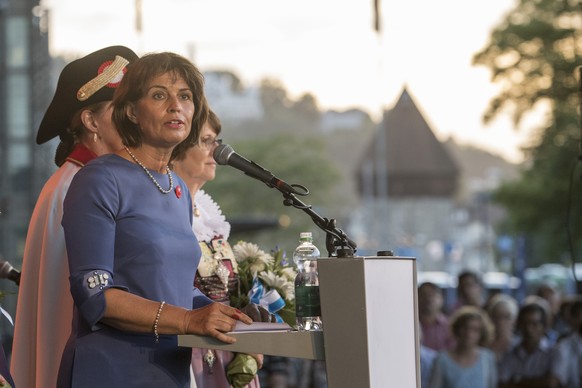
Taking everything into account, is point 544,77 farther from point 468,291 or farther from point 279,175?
point 279,175

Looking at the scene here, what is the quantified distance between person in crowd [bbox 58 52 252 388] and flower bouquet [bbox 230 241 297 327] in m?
Result: 1.06

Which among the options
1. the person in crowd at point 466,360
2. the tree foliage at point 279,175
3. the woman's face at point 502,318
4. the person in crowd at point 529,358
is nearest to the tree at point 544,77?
the woman's face at point 502,318

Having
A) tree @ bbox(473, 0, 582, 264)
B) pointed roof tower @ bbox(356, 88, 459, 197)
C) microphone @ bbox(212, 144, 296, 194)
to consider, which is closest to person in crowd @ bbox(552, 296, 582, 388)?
microphone @ bbox(212, 144, 296, 194)

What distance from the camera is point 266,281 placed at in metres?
4.29

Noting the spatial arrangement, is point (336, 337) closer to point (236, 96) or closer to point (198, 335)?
point (198, 335)

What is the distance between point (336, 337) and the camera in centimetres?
279

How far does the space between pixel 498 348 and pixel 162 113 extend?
24.7ft

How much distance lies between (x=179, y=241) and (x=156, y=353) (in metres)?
0.27

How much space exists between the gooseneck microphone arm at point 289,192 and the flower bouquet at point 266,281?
92cm

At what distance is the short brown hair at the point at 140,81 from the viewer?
3.07 metres

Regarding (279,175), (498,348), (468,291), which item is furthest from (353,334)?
(279,175)

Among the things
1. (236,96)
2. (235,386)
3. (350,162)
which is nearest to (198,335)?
(235,386)

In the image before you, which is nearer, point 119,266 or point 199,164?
point 119,266

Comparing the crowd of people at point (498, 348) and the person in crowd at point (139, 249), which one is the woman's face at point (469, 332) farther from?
the person in crowd at point (139, 249)
